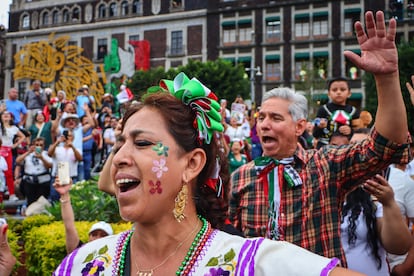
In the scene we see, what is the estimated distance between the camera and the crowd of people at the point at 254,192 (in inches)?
76.2

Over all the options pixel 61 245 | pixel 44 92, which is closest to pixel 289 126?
pixel 61 245

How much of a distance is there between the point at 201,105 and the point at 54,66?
155 feet

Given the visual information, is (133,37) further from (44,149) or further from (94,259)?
(94,259)

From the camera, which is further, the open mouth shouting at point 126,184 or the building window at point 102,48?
the building window at point 102,48

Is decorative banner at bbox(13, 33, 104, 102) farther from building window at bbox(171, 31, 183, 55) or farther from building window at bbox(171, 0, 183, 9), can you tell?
building window at bbox(171, 0, 183, 9)

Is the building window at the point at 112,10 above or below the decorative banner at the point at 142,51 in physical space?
above

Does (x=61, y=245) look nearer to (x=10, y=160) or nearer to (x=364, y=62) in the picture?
(x=364, y=62)

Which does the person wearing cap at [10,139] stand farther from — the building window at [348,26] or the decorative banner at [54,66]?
the decorative banner at [54,66]

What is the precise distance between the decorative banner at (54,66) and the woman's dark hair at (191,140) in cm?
4397

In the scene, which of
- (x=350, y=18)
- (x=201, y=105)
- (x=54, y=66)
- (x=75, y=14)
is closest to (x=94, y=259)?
(x=201, y=105)

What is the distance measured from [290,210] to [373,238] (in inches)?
33.4

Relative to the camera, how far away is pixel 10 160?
9.77 meters

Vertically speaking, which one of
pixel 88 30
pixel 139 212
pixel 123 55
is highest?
pixel 88 30

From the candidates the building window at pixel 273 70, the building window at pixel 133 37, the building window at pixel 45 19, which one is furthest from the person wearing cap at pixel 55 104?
the building window at pixel 45 19
